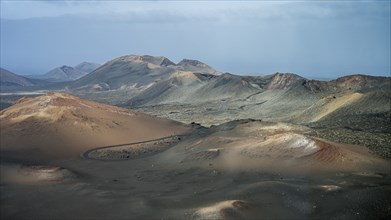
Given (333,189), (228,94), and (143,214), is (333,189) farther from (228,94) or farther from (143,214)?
(228,94)

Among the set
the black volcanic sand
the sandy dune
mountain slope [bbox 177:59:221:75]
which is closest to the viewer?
the black volcanic sand

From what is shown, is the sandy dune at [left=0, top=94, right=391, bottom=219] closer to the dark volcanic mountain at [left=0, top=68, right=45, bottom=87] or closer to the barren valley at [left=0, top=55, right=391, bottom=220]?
the barren valley at [left=0, top=55, right=391, bottom=220]

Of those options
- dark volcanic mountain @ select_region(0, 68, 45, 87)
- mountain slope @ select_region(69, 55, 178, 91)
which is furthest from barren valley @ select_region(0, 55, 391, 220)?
dark volcanic mountain @ select_region(0, 68, 45, 87)

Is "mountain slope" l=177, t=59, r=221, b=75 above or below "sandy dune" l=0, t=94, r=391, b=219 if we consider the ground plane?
below

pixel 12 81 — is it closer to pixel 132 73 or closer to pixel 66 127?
pixel 132 73

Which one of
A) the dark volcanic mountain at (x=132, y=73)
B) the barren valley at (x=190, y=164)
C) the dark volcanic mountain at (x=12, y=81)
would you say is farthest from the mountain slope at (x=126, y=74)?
the barren valley at (x=190, y=164)

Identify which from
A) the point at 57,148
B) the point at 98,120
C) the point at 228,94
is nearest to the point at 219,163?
the point at 57,148
